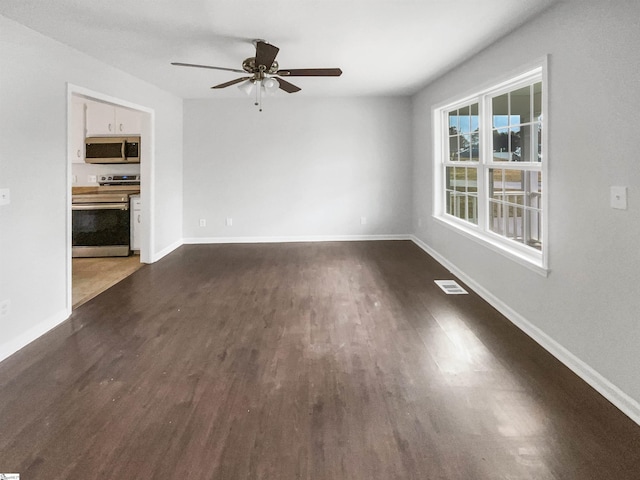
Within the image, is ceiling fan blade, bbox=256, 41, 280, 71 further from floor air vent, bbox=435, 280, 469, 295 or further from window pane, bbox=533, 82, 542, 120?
floor air vent, bbox=435, 280, 469, 295

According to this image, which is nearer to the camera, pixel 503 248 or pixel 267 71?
pixel 503 248

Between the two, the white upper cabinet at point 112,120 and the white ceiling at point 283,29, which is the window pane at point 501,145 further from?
the white upper cabinet at point 112,120

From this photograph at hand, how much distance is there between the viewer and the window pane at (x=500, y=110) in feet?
12.7

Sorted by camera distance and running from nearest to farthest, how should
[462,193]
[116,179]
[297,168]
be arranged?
1. [462,193]
2. [116,179]
3. [297,168]

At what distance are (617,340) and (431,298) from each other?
Result: 1926mm

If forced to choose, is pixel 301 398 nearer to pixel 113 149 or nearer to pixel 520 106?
pixel 520 106

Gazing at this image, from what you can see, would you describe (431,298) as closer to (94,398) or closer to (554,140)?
(554,140)

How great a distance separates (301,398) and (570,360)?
1.73 metres

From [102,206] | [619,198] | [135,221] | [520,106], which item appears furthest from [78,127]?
[619,198]

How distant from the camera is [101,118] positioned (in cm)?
635

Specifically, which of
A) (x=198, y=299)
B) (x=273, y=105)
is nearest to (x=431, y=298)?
(x=198, y=299)

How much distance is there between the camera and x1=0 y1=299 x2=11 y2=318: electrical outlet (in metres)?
2.89

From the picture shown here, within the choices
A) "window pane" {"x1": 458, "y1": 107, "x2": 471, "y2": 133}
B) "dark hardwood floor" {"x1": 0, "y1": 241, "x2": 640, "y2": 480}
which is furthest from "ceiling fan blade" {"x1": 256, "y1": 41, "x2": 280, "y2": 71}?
"window pane" {"x1": 458, "y1": 107, "x2": 471, "y2": 133}

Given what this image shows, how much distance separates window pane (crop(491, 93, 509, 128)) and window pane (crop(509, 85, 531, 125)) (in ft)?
0.31
